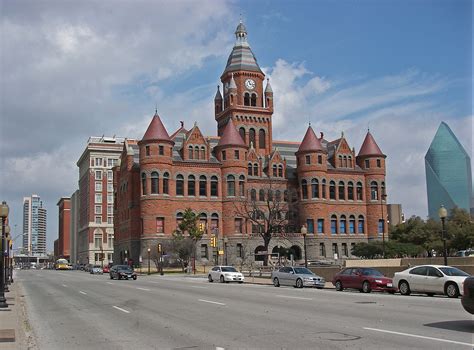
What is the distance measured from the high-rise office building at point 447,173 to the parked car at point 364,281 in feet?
280

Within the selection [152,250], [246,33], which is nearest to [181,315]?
[152,250]

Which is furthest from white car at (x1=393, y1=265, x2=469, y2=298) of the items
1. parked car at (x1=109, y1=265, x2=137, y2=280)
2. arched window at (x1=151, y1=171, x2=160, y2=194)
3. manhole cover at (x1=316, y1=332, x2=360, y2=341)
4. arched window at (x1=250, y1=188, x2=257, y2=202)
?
arched window at (x1=250, y1=188, x2=257, y2=202)

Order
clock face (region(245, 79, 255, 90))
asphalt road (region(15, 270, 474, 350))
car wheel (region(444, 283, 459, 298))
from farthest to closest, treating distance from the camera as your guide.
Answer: clock face (region(245, 79, 255, 90)) < car wheel (region(444, 283, 459, 298)) < asphalt road (region(15, 270, 474, 350))

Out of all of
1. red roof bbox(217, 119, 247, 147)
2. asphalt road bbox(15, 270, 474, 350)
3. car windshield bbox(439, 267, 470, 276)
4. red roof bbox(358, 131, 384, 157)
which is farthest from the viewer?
red roof bbox(358, 131, 384, 157)

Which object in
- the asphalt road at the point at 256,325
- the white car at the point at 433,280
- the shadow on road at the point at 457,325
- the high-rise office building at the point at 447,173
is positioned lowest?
the asphalt road at the point at 256,325

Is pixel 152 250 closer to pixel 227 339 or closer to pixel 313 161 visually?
pixel 313 161

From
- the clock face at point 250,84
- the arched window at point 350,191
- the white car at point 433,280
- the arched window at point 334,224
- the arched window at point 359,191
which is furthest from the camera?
the clock face at point 250,84

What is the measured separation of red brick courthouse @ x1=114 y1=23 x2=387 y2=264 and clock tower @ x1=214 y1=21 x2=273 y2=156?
0.17 meters

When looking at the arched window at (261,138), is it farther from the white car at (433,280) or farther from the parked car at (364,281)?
the white car at (433,280)

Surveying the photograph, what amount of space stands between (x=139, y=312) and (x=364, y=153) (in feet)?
262

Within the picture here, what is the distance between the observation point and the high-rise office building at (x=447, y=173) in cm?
11575

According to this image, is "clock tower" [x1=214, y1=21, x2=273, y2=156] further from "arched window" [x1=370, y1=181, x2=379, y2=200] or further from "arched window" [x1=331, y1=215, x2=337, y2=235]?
"arched window" [x1=370, y1=181, x2=379, y2=200]

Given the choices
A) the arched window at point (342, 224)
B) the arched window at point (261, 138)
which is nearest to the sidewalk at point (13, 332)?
the arched window at point (342, 224)

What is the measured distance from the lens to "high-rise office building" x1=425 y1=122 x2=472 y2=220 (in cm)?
11575
